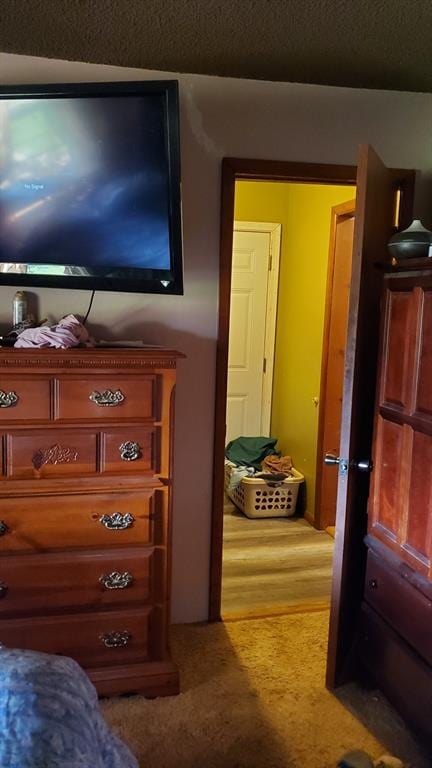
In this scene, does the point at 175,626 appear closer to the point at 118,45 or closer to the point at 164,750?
the point at 164,750

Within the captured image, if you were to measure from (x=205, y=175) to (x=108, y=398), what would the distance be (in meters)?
1.08

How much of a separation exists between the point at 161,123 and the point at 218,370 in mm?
1027

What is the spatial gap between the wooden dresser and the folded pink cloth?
10 cm

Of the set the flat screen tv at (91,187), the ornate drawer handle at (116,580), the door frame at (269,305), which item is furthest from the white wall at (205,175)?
the door frame at (269,305)

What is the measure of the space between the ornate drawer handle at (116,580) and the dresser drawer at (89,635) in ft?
0.31

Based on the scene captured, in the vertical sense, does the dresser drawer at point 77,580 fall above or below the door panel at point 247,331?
below

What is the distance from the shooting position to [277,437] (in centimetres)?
490

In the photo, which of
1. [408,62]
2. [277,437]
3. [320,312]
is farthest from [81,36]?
[277,437]

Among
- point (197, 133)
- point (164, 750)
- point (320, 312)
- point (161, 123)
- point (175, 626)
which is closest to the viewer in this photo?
point (164, 750)

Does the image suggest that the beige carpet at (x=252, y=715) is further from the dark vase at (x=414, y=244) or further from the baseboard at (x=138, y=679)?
the dark vase at (x=414, y=244)

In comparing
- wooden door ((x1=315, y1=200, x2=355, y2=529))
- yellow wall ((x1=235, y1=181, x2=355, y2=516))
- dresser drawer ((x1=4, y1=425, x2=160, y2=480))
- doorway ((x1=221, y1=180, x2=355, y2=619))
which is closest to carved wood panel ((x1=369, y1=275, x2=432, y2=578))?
dresser drawer ((x1=4, y1=425, x2=160, y2=480))

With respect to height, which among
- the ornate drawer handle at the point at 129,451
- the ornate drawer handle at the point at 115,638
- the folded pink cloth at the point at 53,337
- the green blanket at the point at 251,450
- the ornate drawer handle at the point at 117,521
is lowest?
the ornate drawer handle at the point at 115,638

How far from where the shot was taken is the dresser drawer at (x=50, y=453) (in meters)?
2.07

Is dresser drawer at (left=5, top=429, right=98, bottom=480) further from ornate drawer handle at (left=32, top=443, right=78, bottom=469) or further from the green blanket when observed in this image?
the green blanket
